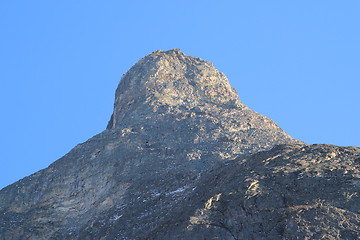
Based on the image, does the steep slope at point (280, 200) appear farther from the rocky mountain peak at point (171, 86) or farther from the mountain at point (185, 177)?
the rocky mountain peak at point (171, 86)

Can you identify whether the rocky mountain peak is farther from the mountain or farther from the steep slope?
the steep slope

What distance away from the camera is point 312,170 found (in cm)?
2950

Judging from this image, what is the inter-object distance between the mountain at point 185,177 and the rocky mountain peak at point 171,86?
0.32 ft

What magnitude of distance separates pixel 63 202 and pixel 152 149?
6.26 meters

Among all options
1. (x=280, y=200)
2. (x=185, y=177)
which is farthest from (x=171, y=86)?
(x=280, y=200)

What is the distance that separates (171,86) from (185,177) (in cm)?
1669

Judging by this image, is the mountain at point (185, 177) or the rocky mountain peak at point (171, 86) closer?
the mountain at point (185, 177)

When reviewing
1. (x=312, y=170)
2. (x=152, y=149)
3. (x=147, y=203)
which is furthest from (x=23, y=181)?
(x=312, y=170)

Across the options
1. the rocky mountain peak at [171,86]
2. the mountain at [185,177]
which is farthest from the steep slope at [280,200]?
the rocky mountain peak at [171,86]

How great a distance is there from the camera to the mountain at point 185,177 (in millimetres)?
27125

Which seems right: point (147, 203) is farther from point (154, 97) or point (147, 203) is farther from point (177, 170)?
point (154, 97)

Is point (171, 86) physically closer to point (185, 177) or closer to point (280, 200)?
point (185, 177)

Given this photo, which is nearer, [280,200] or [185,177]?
[280,200]

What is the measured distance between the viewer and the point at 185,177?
123ft
